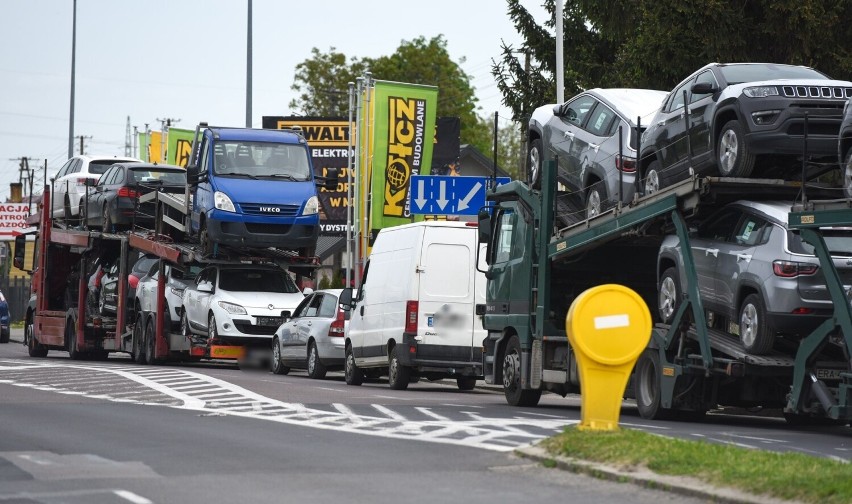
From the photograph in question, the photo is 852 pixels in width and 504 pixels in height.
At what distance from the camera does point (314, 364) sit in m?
26.6

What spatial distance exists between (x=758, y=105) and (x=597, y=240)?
292 cm

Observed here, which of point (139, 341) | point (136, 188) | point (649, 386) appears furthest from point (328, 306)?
point (649, 386)

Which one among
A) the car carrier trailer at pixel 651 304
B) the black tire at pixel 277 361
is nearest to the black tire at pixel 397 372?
the car carrier trailer at pixel 651 304

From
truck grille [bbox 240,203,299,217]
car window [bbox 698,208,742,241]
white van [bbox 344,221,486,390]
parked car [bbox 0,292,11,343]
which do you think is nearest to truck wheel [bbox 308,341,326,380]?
truck grille [bbox 240,203,299,217]

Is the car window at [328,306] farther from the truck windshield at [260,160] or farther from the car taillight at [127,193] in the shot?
the car taillight at [127,193]

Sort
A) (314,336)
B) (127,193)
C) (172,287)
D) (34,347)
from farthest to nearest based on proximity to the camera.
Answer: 1. (34,347)
2. (127,193)
3. (172,287)
4. (314,336)

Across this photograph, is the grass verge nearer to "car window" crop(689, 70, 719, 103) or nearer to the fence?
"car window" crop(689, 70, 719, 103)

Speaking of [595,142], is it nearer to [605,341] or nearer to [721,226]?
[721,226]

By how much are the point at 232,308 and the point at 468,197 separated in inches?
205

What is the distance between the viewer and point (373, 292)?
23.9 meters

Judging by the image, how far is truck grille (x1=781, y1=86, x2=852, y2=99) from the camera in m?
15.5

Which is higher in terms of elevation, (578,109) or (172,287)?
(578,109)

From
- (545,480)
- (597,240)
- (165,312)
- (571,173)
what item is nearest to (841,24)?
(571,173)

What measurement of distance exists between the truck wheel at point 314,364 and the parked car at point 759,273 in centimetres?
1102
